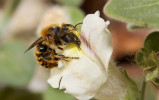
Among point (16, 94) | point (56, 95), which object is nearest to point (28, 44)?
point (16, 94)

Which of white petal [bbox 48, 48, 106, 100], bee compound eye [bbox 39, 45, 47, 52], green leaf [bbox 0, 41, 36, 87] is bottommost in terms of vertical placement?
green leaf [bbox 0, 41, 36, 87]

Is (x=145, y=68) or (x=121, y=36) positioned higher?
(x=145, y=68)

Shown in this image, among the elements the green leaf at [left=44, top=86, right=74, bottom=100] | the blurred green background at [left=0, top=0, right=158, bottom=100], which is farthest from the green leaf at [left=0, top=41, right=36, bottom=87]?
the green leaf at [left=44, top=86, right=74, bottom=100]

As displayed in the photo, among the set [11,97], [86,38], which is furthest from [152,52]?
[11,97]

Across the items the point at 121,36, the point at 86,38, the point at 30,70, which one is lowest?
the point at 121,36

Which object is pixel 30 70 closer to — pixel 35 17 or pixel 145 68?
pixel 35 17

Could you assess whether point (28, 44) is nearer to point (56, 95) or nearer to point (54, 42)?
point (56, 95)

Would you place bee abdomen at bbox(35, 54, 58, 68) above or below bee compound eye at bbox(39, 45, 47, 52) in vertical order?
below

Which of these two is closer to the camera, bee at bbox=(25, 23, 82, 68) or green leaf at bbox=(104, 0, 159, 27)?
green leaf at bbox=(104, 0, 159, 27)

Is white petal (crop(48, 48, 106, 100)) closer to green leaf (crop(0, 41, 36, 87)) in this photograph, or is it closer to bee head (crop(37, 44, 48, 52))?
bee head (crop(37, 44, 48, 52))
